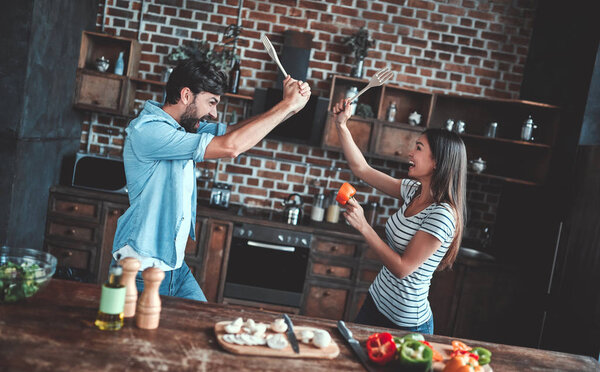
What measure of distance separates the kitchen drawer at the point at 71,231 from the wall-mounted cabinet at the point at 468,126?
80.8 inches

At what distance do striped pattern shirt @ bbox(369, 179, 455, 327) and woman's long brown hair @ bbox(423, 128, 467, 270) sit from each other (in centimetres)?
6

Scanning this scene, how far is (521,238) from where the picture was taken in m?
3.97

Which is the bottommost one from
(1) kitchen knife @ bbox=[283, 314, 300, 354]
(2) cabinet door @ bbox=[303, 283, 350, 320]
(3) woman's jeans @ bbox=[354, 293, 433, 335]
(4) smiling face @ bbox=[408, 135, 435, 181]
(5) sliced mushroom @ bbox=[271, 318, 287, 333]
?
(2) cabinet door @ bbox=[303, 283, 350, 320]

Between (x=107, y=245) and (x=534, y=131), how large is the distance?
368cm

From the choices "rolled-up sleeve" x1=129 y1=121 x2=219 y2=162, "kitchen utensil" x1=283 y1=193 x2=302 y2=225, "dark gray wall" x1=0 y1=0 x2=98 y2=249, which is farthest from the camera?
"kitchen utensil" x1=283 y1=193 x2=302 y2=225

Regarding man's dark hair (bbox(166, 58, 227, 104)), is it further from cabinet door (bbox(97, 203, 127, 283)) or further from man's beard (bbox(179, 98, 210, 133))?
cabinet door (bbox(97, 203, 127, 283))

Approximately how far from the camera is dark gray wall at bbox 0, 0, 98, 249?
125 inches

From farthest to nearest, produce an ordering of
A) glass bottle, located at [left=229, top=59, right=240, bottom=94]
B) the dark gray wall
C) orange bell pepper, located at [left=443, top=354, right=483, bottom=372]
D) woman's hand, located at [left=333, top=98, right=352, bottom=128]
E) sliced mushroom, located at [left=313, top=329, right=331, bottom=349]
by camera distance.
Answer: glass bottle, located at [left=229, top=59, right=240, bottom=94] → the dark gray wall → woman's hand, located at [left=333, top=98, right=352, bottom=128] → sliced mushroom, located at [left=313, top=329, right=331, bottom=349] → orange bell pepper, located at [left=443, top=354, right=483, bottom=372]

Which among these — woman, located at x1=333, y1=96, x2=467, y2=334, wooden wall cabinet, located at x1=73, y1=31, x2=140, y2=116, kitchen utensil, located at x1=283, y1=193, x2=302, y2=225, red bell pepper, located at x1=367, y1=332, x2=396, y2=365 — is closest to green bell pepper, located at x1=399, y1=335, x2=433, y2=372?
red bell pepper, located at x1=367, y1=332, x2=396, y2=365

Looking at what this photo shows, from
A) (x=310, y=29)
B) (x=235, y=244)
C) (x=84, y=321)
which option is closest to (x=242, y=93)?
(x=310, y=29)

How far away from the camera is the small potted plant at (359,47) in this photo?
4078mm

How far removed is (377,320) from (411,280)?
258 millimetres

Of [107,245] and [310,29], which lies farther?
[310,29]

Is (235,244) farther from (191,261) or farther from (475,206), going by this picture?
(475,206)
